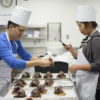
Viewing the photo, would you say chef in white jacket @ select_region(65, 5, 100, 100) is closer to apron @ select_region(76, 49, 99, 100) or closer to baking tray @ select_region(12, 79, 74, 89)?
apron @ select_region(76, 49, 99, 100)

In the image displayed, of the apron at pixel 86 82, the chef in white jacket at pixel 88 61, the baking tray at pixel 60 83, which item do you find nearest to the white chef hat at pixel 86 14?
the chef in white jacket at pixel 88 61

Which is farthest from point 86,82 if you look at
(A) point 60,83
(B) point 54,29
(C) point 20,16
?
(B) point 54,29

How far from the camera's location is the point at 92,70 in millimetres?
1944

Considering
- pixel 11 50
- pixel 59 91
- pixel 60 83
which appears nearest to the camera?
pixel 59 91

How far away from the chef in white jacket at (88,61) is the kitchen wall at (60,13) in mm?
2912

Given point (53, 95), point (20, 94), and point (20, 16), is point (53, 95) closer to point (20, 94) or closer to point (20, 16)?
point (20, 94)

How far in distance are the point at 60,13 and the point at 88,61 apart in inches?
126

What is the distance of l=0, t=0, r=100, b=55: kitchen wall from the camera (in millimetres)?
5020

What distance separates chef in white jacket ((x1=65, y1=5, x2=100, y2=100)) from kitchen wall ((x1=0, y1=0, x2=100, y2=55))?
2.91 meters

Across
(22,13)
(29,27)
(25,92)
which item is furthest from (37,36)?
(25,92)

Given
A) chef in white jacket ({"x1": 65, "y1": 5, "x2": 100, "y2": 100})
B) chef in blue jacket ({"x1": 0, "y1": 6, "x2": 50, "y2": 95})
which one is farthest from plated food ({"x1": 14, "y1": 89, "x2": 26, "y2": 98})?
chef in white jacket ({"x1": 65, "y1": 5, "x2": 100, "y2": 100})

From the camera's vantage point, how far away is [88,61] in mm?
2014

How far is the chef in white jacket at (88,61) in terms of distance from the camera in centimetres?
193

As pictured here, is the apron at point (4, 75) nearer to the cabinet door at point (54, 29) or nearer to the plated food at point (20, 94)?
the plated food at point (20, 94)
